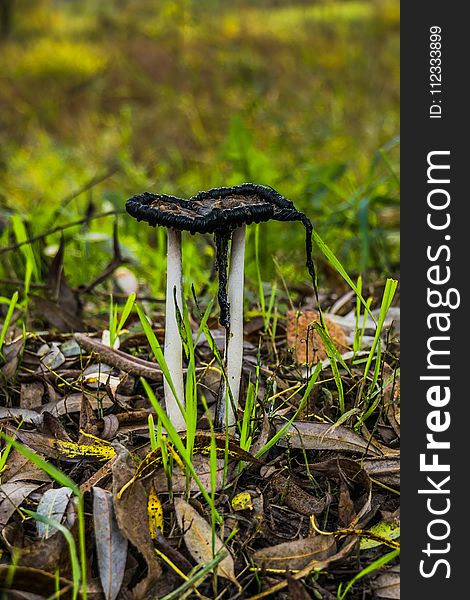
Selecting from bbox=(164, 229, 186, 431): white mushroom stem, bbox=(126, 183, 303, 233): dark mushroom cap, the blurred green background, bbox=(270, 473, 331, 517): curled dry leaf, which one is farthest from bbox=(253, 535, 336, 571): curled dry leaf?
the blurred green background

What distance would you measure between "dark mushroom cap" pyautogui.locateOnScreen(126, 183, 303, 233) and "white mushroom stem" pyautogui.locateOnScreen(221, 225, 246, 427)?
0.07 metres

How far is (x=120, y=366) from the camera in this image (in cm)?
216

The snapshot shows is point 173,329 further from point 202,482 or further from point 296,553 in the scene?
point 296,553

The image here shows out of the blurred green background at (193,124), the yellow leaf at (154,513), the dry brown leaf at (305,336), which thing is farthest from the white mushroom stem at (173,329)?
the blurred green background at (193,124)

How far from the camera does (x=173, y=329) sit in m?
1.74

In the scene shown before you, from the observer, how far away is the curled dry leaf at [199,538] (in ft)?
5.05

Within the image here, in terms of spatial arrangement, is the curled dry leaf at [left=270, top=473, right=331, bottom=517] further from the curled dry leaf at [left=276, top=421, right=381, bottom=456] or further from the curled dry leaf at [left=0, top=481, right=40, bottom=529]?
the curled dry leaf at [left=0, top=481, right=40, bottom=529]

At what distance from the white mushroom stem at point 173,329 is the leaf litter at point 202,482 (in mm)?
89

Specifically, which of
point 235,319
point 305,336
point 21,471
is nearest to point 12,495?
point 21,471

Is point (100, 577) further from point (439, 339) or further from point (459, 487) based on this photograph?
point (439, 339)

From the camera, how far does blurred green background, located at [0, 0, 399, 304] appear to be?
11.9 ft

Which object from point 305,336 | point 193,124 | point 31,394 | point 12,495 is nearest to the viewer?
point 12,495

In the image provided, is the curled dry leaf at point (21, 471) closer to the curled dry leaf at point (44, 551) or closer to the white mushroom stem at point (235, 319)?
the curled dry leaf at point (44, 551)

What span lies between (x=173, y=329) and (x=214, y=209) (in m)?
0.34
